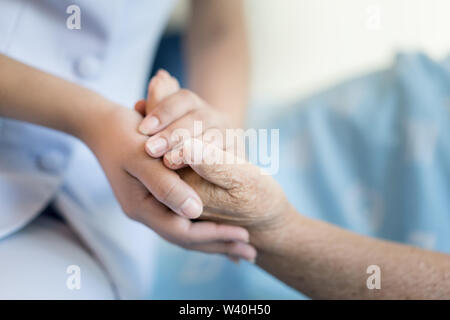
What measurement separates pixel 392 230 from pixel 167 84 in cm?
48

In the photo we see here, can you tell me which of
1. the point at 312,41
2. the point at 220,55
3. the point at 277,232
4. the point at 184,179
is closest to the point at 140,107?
the point at 184,179

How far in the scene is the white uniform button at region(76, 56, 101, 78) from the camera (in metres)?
0.68

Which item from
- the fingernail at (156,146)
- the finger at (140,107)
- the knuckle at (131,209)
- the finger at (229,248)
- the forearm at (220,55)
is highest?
the forearm at (220,55)

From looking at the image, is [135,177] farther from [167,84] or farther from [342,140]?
[342,140]

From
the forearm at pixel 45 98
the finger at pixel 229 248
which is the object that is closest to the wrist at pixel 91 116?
the forearm at pixel 45 98

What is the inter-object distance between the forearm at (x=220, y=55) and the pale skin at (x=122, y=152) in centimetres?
36

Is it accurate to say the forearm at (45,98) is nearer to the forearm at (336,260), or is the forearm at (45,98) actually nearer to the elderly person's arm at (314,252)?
the elderly person's arm at (314,252)

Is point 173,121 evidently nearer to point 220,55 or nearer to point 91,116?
point 91,116

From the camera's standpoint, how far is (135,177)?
0.52 metres

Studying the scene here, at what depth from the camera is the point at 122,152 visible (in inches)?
20.4

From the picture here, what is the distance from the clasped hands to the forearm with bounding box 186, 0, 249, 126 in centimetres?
32

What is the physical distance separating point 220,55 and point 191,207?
22.2 inches

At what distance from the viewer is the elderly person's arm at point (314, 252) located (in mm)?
525
